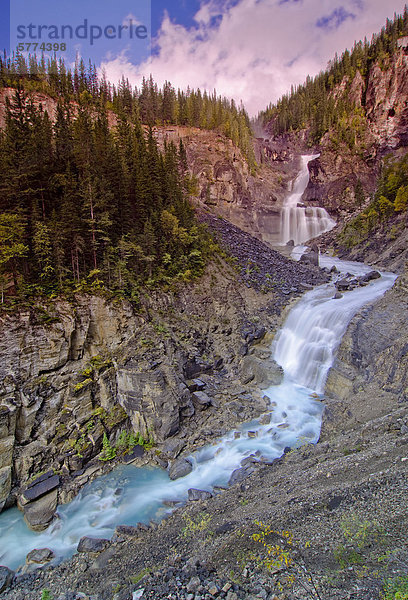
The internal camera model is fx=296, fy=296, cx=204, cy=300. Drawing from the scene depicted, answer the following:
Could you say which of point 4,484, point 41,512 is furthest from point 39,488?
point 4,484

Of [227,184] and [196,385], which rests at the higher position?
[227,184]

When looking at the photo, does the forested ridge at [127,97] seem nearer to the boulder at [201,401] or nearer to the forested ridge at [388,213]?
the forested ridge at [388,213]

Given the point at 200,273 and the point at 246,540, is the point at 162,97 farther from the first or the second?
the point at 246,540

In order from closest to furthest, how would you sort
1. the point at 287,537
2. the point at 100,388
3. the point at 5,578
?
the point at 287,537 → the point at 5,578 → the point at 100,388

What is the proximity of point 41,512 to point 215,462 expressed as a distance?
7475 millimetres

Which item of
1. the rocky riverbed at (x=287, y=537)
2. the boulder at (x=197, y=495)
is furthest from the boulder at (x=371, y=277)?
the boulder at (x=197, y=495)

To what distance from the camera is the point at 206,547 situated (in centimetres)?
815

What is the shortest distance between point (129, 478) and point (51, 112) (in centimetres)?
5696

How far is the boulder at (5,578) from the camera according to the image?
29.6ft

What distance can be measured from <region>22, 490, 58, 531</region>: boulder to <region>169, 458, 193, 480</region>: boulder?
4.99 metres

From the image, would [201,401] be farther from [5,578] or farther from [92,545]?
[5,578]

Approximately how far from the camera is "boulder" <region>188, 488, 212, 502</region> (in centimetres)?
1173

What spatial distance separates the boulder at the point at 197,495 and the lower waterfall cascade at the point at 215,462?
54 centimetres

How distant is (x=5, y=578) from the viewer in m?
9.22
